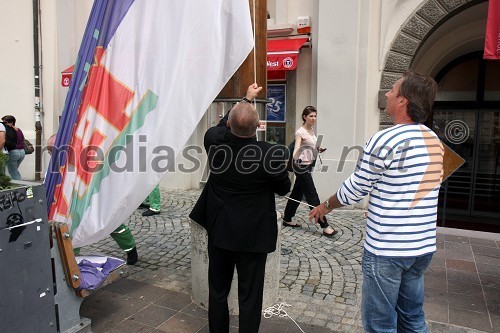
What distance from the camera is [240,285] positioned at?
2.92 meters

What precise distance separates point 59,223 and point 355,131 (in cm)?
595

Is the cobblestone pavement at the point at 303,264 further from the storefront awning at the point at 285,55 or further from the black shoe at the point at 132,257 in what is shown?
A: the storefront awning at the point at 285,55

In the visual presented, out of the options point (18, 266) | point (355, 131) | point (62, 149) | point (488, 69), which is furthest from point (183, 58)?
point (488, 69)

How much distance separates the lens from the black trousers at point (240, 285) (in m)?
2.86

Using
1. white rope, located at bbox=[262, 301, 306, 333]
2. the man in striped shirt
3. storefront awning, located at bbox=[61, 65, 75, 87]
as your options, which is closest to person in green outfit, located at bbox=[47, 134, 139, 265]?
white rope, located at bbox=[262, 301, 306, 333]

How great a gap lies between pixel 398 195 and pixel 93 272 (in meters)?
2.45

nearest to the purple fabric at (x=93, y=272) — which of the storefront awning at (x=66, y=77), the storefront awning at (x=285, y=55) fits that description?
the storefront awning at (x=285, y=55)

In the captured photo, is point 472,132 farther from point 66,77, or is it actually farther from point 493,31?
point 66,77

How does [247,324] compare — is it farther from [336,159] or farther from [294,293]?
[336,159]

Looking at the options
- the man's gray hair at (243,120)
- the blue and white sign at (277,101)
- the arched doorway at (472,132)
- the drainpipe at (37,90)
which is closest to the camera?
the man's gray hair at (243,120)

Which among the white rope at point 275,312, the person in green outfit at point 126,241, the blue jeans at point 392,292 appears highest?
the blue jeans at point 392,292

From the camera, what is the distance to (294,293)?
Answer: 4102mm

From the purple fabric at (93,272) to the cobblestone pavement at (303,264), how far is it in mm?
843

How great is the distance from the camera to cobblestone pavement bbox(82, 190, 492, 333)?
12.3 ft
